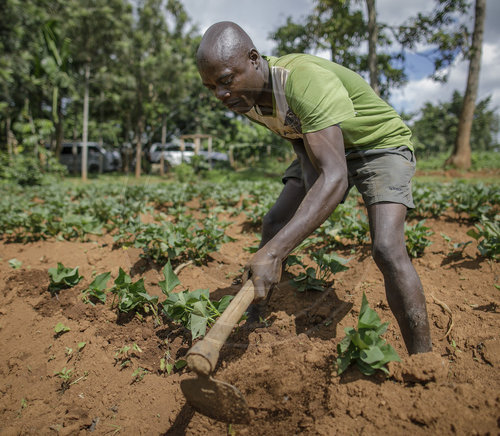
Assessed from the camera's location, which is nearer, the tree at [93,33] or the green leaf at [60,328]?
the green leaf at [60,328]

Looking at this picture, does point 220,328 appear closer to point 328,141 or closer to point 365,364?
point 365,364

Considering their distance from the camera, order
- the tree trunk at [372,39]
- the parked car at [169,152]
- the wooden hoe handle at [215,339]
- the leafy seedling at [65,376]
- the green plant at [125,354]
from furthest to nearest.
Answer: the parked car at [169,152], the tree trunk at [372,39], the green plant at [125,354], the leafy seedling at [65,376], the wooden hoe handle at [215,339]

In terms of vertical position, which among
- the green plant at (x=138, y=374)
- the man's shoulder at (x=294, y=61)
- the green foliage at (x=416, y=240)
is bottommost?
the green plant at (x=138, y=374)

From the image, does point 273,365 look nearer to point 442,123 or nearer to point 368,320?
point 368,320

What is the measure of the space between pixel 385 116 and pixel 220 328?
1.32 meters

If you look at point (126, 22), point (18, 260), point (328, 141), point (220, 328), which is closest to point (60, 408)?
point (220, 328)

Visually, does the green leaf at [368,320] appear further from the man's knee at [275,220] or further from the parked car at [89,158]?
the parked car at [89,158]

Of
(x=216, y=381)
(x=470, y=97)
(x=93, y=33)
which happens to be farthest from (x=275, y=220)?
(x=93, y=33)

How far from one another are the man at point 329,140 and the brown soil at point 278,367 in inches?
12.2

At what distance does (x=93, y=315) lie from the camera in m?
2.25

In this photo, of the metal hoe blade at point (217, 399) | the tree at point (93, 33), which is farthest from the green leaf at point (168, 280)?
the tree at point (93, 33)

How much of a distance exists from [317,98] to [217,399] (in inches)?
50.1

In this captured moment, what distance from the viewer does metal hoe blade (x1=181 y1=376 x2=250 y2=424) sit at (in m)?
1.28

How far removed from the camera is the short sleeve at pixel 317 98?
55.6 inches
